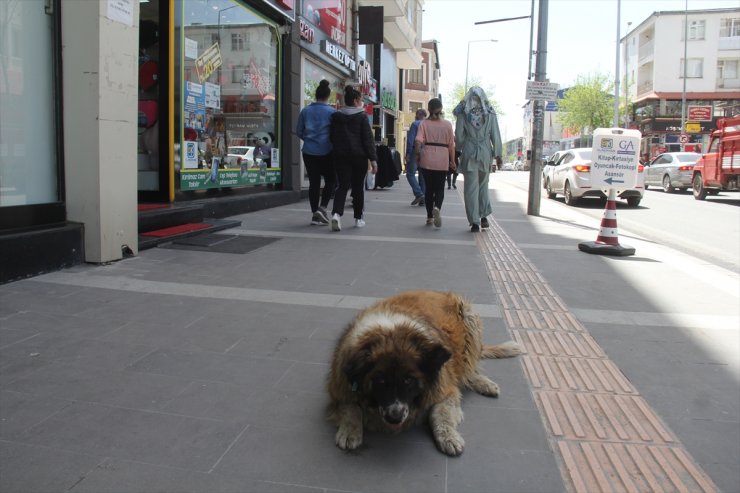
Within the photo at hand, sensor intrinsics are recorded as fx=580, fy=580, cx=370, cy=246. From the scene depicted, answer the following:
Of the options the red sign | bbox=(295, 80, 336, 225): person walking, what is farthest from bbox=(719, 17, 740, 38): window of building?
bbox=(295, 80, 336, 225): person walking

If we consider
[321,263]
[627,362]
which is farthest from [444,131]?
[627,362]

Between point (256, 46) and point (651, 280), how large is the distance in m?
8.80

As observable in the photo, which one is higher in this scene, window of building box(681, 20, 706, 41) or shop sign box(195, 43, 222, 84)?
window of building box(681, 20, 706, 41)

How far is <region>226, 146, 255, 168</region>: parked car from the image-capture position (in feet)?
35.6

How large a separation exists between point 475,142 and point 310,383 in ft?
21.8

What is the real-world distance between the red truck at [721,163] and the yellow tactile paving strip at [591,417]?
17468mm

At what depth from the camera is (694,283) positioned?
6180 millimetres

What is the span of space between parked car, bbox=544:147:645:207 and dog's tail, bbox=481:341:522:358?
12.8m

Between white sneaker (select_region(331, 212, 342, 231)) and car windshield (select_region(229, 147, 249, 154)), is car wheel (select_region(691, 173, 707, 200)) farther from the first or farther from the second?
white sneaker (select_region(331, 212, 342, 231))

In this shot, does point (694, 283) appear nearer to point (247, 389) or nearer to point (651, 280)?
point (651, 280)

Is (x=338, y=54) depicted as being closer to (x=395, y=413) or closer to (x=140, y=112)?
(x=140, y=112)

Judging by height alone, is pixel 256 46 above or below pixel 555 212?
above

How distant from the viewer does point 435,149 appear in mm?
9375

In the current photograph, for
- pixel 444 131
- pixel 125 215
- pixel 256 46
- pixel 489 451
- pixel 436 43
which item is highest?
pixel 436 43
